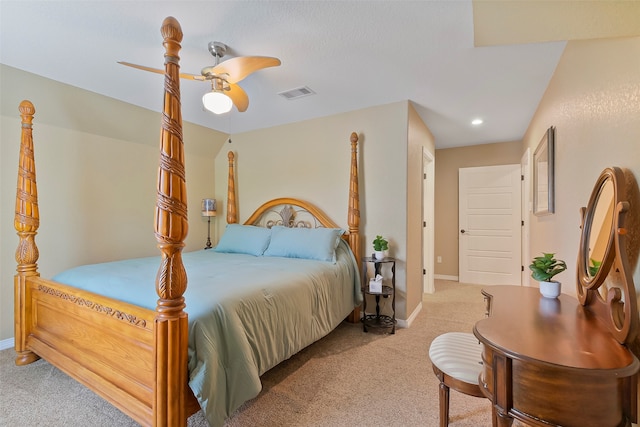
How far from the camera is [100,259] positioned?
322cm

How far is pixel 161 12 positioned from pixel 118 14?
28 cm

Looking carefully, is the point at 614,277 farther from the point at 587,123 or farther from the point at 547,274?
the point at 587,123

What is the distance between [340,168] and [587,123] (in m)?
2.24

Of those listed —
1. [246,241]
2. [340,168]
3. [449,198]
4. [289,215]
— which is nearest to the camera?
[246,241]

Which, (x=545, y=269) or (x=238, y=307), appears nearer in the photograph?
(x=545, y=269)

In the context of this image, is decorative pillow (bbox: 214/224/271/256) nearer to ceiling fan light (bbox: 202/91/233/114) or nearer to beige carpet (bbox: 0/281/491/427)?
beige carpet (bbox: 0/281/491/427)

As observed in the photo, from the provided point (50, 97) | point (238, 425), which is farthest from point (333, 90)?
point (238, 425)

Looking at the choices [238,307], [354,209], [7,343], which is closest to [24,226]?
[7,343]

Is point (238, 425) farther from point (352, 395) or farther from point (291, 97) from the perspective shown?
point (291, 97)

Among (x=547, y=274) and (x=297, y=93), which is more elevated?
(x=297, y=93)

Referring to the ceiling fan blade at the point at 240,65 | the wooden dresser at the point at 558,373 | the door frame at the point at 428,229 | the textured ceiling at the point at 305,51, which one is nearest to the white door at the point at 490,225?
the door frame at the point at 428,229

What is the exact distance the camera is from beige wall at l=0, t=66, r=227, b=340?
2.60 metres

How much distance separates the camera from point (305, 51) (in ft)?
7.38

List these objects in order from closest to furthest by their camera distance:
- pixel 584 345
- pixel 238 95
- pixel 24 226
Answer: pixel 584 345 < pixel 24 226 < pixel 238 95
